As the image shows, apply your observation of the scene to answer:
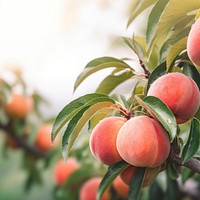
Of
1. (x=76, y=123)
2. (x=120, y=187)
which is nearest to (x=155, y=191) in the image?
(x=120, y=187)

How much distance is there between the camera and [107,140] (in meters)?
0.79

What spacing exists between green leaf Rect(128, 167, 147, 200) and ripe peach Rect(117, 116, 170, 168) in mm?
64

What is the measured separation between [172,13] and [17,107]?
1202 mm

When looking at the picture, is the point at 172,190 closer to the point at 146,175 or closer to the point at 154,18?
the point at 146,175

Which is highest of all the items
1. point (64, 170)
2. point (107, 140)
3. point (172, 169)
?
point (107, 140)

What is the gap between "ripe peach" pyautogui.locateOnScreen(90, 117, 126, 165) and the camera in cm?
78

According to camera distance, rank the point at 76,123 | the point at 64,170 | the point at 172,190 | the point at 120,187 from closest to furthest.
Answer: the point at 76,123 → the point at 172,190 → the point at 120,187 → the point at 64,170

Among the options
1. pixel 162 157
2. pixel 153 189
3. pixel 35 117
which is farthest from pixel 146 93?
pixel 35 117

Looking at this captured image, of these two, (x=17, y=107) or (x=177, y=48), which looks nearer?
(x=177, y=48)

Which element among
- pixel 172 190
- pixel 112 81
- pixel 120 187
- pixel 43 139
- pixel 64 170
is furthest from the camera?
pixel 43 139

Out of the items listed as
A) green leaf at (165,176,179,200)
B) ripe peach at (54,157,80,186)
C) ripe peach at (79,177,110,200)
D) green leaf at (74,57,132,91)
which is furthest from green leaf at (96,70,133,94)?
ripe peach at (54,157,80,186)

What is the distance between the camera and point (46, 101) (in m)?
1.98

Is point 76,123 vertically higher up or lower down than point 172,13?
lower down

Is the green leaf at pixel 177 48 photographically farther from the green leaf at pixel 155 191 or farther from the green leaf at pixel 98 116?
the green leaf at pixel 155 191
